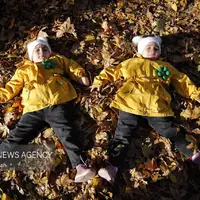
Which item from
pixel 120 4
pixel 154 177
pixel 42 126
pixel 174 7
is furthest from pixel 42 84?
pixel 174 7

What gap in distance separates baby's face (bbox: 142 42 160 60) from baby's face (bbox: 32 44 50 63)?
1.52 m

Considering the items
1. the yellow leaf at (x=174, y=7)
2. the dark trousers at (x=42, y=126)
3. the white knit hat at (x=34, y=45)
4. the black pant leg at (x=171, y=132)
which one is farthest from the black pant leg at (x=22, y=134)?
the yellow leaf at (x=174, y=7)

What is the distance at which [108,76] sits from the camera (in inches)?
199

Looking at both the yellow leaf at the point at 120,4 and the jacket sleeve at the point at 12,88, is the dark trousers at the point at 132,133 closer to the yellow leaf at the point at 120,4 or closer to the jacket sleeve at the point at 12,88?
the jacket sleeve at the point at 12,88

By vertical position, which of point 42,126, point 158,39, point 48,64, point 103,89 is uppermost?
point 158,39

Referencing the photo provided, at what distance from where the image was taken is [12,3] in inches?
242

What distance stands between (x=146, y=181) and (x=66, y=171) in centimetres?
108

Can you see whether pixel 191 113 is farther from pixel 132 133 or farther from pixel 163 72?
pixel 132 133

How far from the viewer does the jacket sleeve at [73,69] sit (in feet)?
16.8

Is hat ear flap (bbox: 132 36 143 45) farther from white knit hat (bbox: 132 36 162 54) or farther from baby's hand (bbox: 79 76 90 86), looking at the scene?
baby's hand (bbox: 79 76 90 86)

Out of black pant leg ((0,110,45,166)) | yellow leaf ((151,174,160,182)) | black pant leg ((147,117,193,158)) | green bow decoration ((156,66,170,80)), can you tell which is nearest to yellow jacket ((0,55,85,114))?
black pant leg ((0,110,45,166))

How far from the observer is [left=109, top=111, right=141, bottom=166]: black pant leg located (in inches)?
176

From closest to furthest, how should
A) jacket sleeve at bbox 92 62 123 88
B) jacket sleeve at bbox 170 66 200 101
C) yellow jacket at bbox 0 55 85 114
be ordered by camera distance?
yellow jacket at bbox 0 55 85 114, jacket sleeve at bbox 170 66 200 101, jacket sleeve at bbox 92 62 123 88

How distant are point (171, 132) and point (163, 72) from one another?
93 cm
